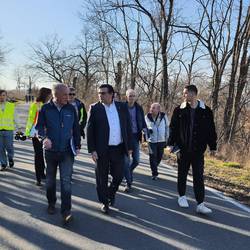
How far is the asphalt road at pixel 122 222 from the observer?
501 centimetres

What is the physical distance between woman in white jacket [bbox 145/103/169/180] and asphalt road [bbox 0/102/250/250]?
80cm

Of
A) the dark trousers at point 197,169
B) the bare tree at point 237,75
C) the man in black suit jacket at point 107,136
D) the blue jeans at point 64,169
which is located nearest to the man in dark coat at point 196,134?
the dark trousers at point 197,169

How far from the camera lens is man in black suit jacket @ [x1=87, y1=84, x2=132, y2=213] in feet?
19.7

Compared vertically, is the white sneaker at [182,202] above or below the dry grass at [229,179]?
above

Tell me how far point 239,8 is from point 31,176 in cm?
1505

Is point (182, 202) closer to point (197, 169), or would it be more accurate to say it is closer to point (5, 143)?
point (197, 169)

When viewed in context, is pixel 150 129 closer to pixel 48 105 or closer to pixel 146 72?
pixel 48 105

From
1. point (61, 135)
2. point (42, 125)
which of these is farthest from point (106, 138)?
point (42, 125)

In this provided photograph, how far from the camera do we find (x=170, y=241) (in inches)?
201

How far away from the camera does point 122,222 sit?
580cm

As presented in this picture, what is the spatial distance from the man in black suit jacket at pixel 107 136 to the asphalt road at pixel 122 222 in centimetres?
62

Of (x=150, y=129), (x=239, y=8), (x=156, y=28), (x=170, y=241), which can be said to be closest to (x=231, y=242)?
(x=170, y=241)

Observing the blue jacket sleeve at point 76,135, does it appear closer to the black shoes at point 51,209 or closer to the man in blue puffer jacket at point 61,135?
the man in blue puffer jacket at point 61,135

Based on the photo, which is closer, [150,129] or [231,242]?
[231,242]
